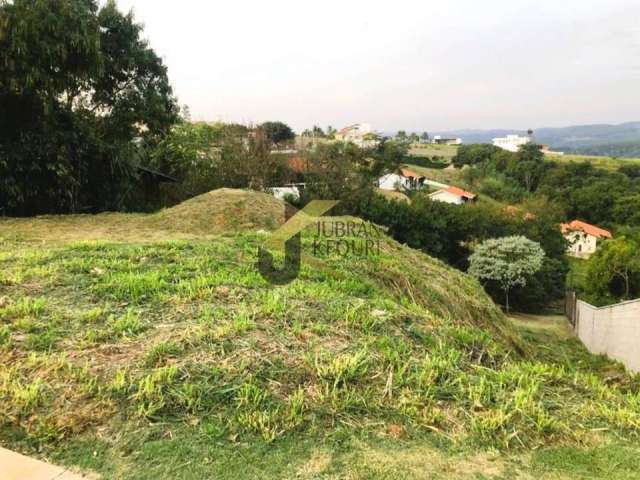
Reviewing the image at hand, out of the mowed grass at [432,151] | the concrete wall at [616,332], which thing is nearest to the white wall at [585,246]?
the concrete wall at [616,332]

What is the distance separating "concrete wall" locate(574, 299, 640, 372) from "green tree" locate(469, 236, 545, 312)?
4.15 metres

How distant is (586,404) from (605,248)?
17730 millimetres

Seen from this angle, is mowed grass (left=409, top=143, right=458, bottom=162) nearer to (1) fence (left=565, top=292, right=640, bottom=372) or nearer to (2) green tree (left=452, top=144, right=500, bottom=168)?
(2) green tree (left=452, top=144, right=500, bottom=168)

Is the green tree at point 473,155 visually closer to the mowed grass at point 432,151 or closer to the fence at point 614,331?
the mowed grass at point 432,151

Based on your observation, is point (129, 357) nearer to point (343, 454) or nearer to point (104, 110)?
point (343, 454)

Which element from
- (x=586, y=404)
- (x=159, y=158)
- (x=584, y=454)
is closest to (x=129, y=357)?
(x=584, y=454)

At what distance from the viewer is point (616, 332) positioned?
28.8 feet

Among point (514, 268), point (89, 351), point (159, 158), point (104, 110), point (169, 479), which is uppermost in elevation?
point (104, 110)

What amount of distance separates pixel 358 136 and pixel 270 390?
4319 cm

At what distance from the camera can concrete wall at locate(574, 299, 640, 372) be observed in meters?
7.73

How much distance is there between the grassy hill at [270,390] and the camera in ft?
5.03

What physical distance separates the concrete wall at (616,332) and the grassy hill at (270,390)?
686 centimetres

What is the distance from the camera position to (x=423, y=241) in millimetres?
16328

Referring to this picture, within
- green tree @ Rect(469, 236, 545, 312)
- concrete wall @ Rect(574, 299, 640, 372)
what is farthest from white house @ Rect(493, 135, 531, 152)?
concrete wall @ Rect(574, 299, 640, 372)
